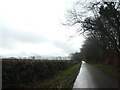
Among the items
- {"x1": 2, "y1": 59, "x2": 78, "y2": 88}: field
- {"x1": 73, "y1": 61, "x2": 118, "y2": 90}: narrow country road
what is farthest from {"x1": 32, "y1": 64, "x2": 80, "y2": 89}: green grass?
{"x1": 2, "y1": 59, "x2": 78, "y2": 88}: field

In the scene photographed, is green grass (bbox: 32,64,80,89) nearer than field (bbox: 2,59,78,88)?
No

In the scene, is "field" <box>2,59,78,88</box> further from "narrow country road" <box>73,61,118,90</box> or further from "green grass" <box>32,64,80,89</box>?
"narrow country road" <box>73,61,118,90</box>

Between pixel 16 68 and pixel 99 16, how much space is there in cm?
2369

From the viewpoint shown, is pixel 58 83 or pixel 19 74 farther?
pixel 58 83

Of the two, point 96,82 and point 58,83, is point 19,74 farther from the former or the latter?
point 96,82

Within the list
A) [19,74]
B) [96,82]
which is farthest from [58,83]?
[19,74]

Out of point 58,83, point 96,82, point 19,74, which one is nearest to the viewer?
point 19,74

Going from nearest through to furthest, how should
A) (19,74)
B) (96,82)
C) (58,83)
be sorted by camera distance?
(19,74), (58,83), (96,82)

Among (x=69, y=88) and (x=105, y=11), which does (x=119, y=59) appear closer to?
(x=105, y=11)

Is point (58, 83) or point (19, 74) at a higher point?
point (19, 74)

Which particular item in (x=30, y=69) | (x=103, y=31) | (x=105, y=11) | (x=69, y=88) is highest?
(x=105, y=11)

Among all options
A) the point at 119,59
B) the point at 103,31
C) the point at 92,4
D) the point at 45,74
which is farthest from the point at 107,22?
the point at 45,74

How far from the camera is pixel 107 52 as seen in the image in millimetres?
57969

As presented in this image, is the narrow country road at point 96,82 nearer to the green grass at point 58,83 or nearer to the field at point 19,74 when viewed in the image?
the green grass at point 58,83
